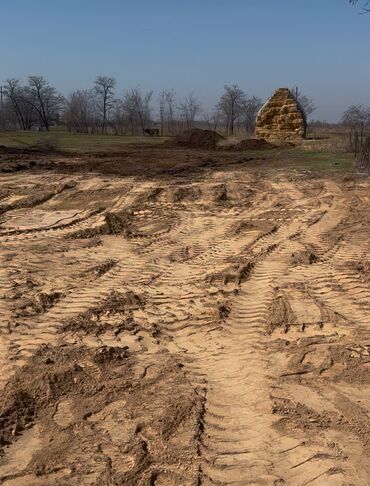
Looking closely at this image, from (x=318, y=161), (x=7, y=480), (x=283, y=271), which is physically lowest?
(x=7, y=480)

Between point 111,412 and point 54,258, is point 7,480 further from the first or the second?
point 54,258

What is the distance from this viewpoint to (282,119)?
27328 mm

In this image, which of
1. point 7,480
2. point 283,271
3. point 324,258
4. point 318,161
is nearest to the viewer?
point 7,480

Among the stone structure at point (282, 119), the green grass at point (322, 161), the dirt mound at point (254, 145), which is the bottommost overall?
the green grass at point (322, 161)

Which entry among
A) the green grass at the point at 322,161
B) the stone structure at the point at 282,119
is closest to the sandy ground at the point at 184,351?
the green grass at the point at 322,161

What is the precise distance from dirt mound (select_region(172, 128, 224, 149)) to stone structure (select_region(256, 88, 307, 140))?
8.46ft

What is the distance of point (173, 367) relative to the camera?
4414mm

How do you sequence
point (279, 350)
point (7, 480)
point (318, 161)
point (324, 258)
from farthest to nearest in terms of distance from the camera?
1. point (318, 161)
2. point (324, 258)
3. point (279, 350)
4. point (7, 480)

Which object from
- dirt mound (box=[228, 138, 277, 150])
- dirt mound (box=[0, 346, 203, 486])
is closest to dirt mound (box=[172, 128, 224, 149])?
dirt mound (box=[228, 138, 277, 150])

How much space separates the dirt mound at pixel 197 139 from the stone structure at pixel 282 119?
258 centimetres

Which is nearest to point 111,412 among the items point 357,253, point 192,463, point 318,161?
point 192,463

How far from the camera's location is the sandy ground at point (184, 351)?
10.7ft

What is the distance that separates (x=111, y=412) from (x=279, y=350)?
67.7 inches

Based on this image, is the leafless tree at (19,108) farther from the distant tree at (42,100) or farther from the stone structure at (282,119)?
the stone structure at (282,119)
